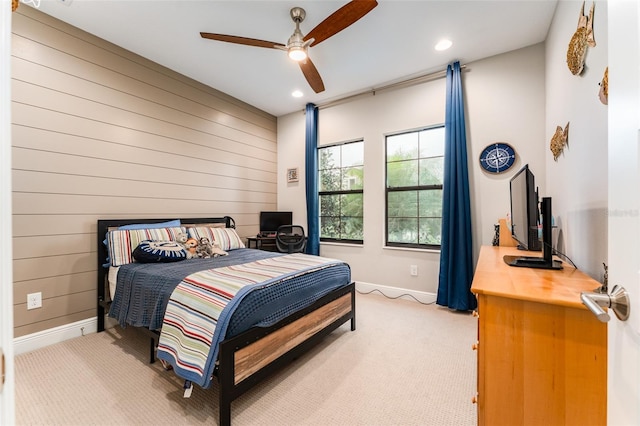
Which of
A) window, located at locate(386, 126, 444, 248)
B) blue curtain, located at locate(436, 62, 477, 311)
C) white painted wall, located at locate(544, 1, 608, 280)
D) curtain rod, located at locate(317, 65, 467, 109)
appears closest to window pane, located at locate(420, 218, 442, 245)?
window, located at locate(386, 126, 444, 248)

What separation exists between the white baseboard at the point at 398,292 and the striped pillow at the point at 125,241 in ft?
8.66

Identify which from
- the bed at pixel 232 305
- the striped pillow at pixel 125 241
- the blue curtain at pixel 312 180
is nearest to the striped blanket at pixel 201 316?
the bed at pixel 232 305

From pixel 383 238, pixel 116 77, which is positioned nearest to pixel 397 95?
pixel 383 238

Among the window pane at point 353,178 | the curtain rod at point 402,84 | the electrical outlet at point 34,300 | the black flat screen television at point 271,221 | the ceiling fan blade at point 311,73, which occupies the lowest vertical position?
the electrical outlet at point 34,300

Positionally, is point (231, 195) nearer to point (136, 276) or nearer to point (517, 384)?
point (136, 276)

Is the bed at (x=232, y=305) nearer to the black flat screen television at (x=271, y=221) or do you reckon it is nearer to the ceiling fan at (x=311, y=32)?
the black flat screen television at (x=271, y=221)

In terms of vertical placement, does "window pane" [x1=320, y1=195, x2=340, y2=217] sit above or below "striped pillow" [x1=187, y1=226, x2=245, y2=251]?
above

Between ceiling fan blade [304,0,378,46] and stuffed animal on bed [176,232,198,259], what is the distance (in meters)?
2.20

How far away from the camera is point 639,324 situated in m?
0.49

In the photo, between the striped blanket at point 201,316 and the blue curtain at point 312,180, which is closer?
the striped blanket at point 201,316

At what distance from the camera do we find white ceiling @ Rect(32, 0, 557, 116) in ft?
7.72

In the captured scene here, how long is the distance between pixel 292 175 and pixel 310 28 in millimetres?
2408

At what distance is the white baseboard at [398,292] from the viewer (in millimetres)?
3484

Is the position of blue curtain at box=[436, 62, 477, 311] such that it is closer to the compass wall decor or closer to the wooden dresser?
the compass wall decor
